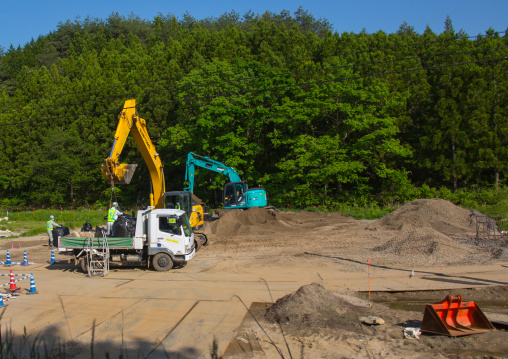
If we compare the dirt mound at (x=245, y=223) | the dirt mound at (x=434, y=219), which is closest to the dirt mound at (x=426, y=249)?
the dirt mound at (x=434, y=219)

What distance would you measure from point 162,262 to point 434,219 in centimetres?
1595

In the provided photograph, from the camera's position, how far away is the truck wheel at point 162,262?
16438 millimetres

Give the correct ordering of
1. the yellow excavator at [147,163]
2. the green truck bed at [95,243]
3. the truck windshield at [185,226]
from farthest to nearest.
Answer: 1. the yellow excavator at [147,163]
2. the truck windshield at [185,226]
3. the green truck bed at [95,243]

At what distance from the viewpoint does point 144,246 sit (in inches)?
652

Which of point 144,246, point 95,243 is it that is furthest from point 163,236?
point 95,243

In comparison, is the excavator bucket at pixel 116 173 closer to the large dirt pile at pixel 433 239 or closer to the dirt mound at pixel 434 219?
the large dirt pile at pixel 433 239

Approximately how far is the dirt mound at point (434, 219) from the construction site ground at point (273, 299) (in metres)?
0.81

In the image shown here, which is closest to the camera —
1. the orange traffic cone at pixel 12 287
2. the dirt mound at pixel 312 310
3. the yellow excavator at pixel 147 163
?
the dirt mound at pixel 312 310

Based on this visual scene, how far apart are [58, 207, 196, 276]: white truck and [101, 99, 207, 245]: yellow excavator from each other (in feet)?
7.40

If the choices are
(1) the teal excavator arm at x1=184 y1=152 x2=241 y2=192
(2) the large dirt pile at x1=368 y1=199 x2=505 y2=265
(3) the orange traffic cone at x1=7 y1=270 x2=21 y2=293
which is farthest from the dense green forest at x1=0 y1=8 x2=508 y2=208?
(3) the orange traffic cone at x1=7 y1=270 x2=21 y2=293

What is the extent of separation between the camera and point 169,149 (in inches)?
1735

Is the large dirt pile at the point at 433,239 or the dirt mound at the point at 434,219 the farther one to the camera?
the dirt mound at the point at 434,219

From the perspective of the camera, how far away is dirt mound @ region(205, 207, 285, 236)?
25.1 metres

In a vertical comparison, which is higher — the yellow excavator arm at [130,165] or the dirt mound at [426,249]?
the yellow excavator arm at [130,165]
